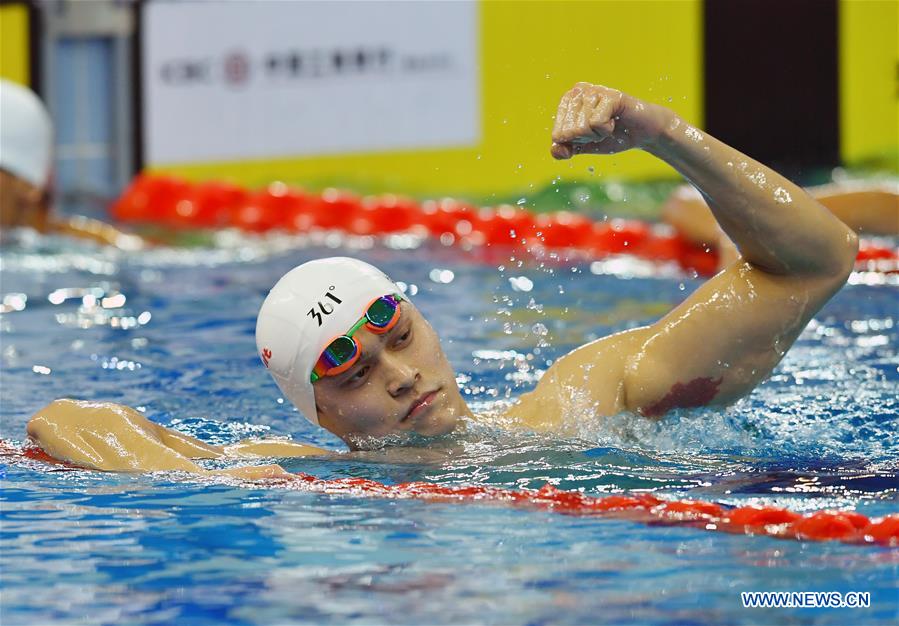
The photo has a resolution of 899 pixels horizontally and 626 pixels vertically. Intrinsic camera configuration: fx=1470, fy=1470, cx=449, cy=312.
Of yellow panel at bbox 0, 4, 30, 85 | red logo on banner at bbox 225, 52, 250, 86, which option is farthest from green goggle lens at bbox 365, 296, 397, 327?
yellow panel at bbox 0, 4, 30, 85

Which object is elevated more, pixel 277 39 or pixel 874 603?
pixel 277 39

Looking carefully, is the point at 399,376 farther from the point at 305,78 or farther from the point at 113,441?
the point at 305,78

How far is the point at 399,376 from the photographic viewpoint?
2.93m

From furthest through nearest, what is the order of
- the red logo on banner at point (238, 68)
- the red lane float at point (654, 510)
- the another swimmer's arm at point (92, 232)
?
the red logo on banner at point (238, 68), the another swimmer's arm at point (92, 232), the red lane float at point (654, 510)

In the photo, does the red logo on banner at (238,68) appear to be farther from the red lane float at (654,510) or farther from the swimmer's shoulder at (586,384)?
the red lane float at (654,510)

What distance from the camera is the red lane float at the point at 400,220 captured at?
250 inches

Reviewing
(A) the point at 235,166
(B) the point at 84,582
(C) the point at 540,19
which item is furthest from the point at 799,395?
(A) the point at 235,166

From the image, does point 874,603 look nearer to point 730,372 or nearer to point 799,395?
point 730,372

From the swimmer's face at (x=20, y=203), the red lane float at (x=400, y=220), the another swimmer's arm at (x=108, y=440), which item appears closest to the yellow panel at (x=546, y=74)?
the red lane float at (x=400, y=220)

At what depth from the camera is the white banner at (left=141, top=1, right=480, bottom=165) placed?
820 centimetres

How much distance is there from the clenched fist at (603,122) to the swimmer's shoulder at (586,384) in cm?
54

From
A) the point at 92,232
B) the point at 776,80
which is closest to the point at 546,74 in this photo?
the point at 776,80

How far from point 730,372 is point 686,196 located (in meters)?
3.42

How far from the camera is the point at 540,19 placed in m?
8.29
